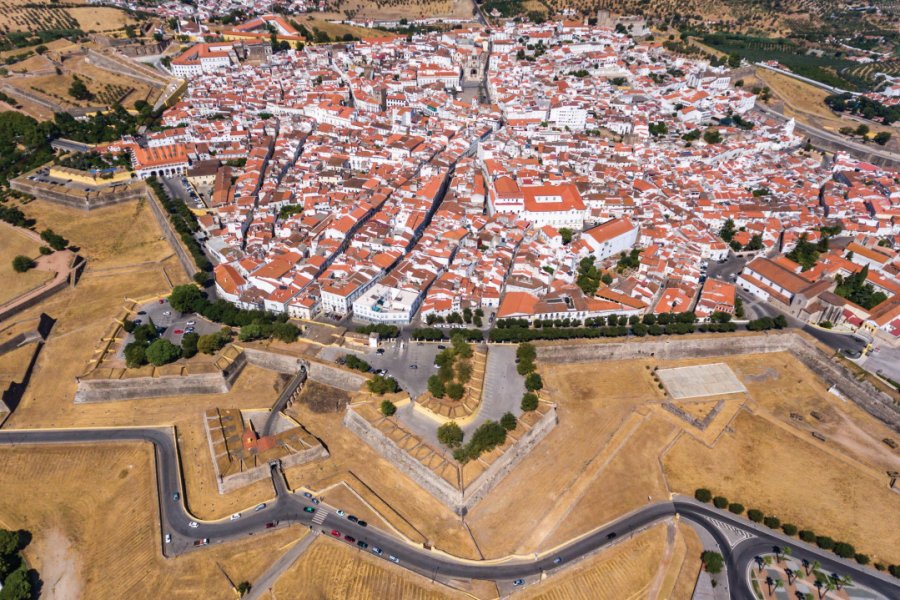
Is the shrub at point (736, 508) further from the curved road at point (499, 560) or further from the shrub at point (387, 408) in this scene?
the shrub at point (387, 408)

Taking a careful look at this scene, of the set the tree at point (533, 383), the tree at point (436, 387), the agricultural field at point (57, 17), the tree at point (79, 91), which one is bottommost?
the tree at point (533, 383)

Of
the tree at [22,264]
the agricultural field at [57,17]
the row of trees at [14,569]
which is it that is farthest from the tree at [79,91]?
the row of trees at [14,569]

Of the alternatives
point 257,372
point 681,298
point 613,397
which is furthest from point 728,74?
point 257,372

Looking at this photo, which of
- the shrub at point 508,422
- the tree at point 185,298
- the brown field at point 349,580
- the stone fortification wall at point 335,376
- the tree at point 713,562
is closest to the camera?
the brown field at point 349,580

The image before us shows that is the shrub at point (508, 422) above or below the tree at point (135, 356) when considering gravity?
below

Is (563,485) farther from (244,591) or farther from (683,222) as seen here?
(683,222)

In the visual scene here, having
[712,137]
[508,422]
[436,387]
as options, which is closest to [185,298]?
[436,387]

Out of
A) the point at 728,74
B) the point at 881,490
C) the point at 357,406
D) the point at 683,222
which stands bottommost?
the point at 881,490
